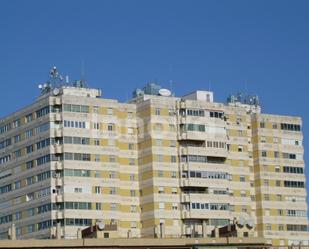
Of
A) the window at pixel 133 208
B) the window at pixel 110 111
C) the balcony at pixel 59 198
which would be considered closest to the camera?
the balcony at pixel 59 198

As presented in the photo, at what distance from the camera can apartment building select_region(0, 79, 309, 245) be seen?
541 ft

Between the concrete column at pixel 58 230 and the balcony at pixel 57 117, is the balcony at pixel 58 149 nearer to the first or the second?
the balcony at pixel 57 117

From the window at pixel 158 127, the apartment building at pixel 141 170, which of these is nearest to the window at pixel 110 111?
the apartment building at pixel 141 170

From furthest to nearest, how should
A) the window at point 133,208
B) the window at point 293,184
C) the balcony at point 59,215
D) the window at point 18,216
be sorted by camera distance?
the window at point 293,184
the window at point 133,208
the window at point 18,216
the balcony at point 59,215

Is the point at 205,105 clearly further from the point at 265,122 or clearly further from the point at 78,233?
the point at 78,233

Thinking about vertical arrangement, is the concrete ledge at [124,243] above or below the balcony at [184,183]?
below

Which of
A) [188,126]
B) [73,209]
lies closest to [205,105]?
[188,126]

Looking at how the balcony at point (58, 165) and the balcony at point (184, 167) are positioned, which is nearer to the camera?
the balcony at point (58, 165)

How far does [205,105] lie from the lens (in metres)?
178

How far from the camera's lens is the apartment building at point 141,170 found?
165m

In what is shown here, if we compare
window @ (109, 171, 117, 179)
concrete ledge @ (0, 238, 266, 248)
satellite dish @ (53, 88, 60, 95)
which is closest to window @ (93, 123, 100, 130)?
window @ (109, 171, 117, 179)

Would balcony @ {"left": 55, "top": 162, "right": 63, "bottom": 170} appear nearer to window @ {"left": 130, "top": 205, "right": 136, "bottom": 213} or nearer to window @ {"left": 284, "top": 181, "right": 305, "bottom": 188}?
window @ {"left": 130, "top": 205, "right": 136, "bottom": 213}

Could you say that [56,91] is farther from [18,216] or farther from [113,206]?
[18,216]

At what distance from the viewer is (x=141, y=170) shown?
175 meters
